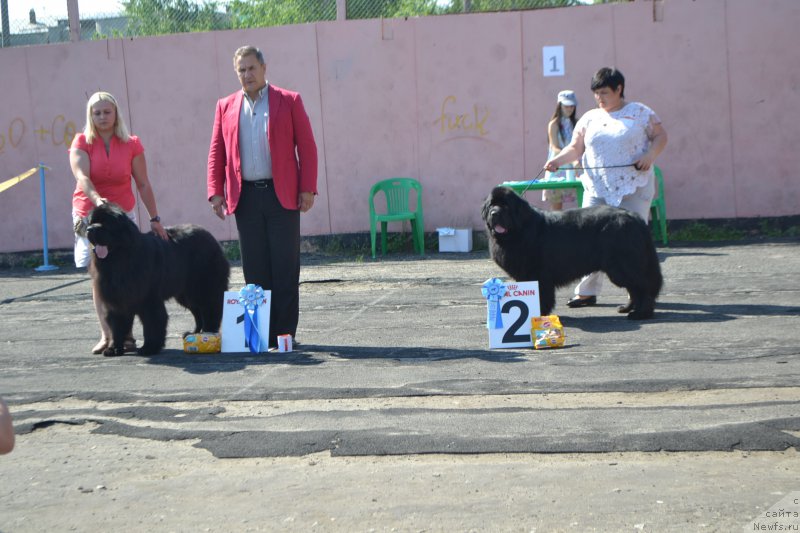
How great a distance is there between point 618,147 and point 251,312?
11.2 ft

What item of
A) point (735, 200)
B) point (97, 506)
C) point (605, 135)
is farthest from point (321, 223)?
point (97, 506)

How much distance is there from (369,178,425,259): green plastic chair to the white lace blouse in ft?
17.7

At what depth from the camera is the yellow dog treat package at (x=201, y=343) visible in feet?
24.1

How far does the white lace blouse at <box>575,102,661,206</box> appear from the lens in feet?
27.3

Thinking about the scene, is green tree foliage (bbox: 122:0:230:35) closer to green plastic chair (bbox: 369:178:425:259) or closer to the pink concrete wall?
the pink concrete wall

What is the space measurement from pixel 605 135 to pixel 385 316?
2469mm

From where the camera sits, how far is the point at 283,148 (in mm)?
7180

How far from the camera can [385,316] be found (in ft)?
28.8

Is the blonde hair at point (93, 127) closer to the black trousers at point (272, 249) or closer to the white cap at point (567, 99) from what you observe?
the black trousers at point (272, 249)

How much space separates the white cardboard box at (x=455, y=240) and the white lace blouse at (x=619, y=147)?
5.13m

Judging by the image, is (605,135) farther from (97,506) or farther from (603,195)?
(97,506)

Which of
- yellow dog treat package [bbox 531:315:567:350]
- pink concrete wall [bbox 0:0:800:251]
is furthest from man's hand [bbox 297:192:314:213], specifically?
pink concrete wall [bbox 0:0:800:251]

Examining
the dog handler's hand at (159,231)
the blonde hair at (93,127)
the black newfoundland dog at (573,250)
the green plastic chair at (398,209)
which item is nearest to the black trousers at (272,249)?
the dog handler's hand at (159,231)

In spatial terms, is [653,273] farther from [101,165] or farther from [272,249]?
[101,165]
